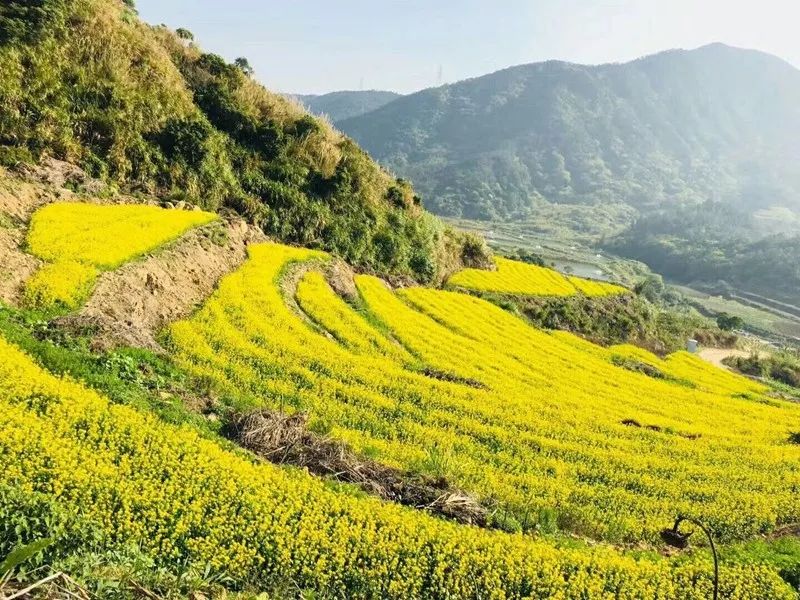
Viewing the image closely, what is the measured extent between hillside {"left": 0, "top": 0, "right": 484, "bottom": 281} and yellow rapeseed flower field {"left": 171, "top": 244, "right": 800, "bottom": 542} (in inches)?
320

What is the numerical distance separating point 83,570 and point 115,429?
357cm

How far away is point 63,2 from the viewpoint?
99.9ft

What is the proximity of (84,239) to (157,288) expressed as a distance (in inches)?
116

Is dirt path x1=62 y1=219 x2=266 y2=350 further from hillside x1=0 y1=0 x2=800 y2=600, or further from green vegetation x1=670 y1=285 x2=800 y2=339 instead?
green vegetation x1=670 y1=285 x2=800 y2=339

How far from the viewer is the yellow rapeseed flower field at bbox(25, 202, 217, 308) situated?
1571 centimetres

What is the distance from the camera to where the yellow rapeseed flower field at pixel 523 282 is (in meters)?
52.2

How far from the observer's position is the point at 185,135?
32.3 meters

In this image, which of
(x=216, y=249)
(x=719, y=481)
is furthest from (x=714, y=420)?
(x=216, y=249)

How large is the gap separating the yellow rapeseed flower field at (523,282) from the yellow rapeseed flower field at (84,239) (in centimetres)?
2934

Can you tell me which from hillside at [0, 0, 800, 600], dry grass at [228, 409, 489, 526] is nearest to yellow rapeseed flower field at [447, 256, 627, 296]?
hillside at [0, 0, 800, 600]

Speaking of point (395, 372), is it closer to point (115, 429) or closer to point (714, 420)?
point (115, 429)

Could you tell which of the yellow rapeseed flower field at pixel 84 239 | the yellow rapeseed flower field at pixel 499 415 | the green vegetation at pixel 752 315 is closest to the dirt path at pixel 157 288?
the yellow rapeseed flower field at pixel 84 239

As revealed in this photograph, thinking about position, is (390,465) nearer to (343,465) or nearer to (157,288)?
(343,465)

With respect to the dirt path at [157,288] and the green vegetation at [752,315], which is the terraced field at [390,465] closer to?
the dirt path at [157,288]
